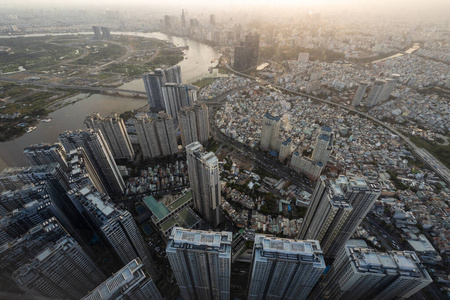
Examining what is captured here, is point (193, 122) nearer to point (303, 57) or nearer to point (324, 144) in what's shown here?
point (324, 144)

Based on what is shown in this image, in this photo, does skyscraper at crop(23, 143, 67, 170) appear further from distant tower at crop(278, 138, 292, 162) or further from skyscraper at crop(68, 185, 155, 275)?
distant tower at crop(278, 138, 292, 162)

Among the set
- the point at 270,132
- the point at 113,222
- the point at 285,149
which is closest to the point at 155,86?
the point at 270,132

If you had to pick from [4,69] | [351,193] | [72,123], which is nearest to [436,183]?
[351,193]

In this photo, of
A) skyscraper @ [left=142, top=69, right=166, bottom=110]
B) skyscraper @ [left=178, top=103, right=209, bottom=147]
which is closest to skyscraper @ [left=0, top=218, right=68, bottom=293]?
skyscraper @ [left=178, top=103, right=209, bottom=147]

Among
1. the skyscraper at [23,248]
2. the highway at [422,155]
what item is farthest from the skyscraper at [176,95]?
the highway at [422,155]

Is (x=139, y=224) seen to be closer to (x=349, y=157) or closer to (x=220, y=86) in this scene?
(x=349, y=157)
